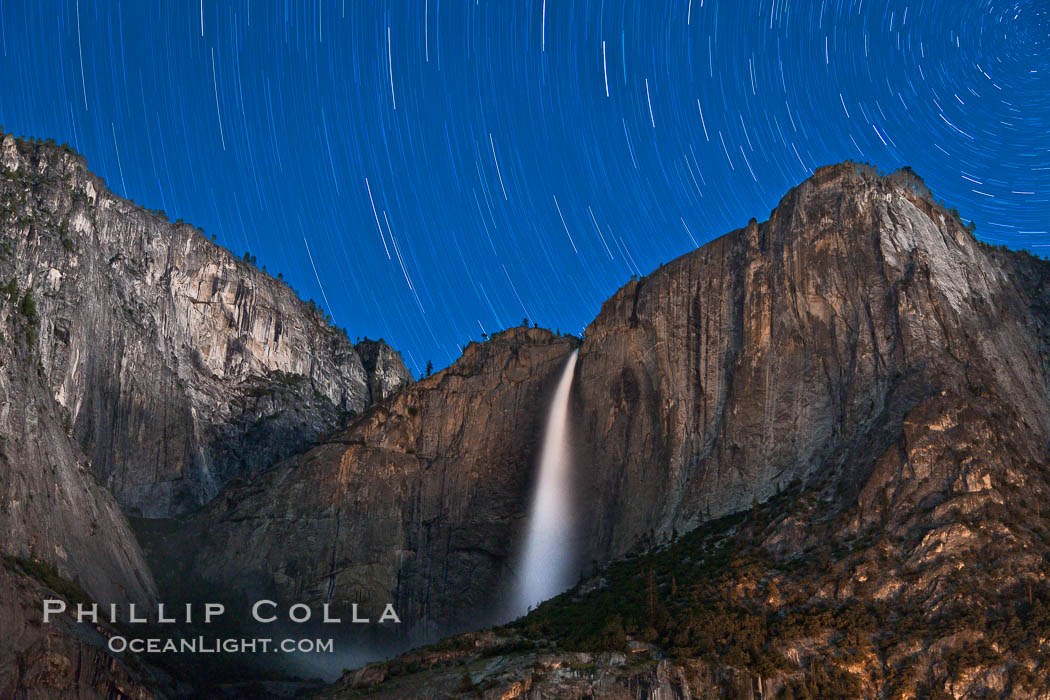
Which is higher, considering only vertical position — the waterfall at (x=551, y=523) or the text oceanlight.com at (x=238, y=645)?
the waterfall at (x=551, y=523)

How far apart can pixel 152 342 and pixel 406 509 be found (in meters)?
36.5

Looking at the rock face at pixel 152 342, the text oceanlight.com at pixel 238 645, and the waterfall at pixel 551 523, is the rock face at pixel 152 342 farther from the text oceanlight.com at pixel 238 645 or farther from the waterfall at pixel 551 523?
the waterfall at pixel 551 523

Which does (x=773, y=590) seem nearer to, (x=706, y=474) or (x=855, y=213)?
(x=706, y=474)

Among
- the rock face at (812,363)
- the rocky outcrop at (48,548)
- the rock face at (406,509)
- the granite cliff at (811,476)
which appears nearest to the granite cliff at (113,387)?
the rocky outcrop at (48,548)

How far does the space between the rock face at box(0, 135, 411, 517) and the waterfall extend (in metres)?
32.5

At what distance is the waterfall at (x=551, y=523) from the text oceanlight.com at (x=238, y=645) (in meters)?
15.5

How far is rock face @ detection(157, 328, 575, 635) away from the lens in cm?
9831

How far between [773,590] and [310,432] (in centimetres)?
8038

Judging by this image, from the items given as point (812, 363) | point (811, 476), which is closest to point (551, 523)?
point (812, 363)

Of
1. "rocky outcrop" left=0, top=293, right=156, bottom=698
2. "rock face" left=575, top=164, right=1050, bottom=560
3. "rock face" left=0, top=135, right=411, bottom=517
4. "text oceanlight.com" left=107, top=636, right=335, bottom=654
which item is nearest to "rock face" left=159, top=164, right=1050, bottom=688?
"rock face" left=575, top=164, right=1050, bottom=560

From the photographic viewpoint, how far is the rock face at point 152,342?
10969cm

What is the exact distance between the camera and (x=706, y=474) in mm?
84500

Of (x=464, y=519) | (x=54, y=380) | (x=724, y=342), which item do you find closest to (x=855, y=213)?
(x=724, y=342)

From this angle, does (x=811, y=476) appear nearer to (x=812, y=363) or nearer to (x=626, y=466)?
(x=812, y=363)
